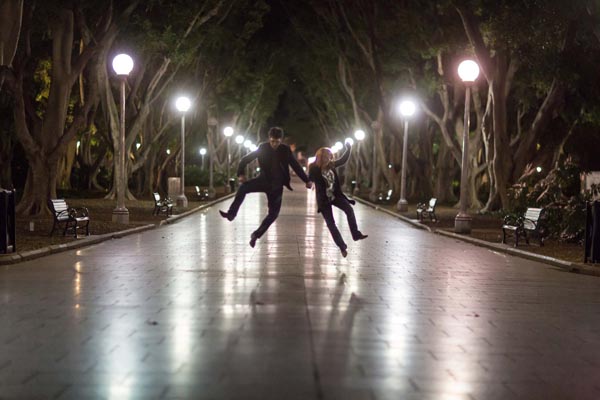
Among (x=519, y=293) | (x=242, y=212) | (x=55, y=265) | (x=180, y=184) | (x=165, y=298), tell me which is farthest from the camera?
(x=180, y=184)

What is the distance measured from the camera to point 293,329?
8.34m

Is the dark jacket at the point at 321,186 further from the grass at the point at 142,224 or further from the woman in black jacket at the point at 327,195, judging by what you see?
the grass at the point at 142,224

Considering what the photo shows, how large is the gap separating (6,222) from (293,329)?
7.71m

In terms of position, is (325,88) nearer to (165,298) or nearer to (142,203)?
(142,203)

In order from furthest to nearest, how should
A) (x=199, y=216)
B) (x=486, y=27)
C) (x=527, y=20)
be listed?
(x=199, y=216), (x=486, y=27), (x=527, y=20)

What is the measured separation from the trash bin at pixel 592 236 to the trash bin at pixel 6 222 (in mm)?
10309

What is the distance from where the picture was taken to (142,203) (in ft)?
120

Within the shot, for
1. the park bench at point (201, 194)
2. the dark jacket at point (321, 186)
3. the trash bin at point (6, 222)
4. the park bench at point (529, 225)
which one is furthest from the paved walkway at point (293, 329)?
the park bench at point (201, 194)

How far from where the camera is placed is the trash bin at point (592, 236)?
48.1ft

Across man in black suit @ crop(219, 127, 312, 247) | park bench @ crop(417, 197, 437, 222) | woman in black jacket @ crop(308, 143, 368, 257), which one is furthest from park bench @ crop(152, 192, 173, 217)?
man in black suit @ crop(219, 127, 312, 247)

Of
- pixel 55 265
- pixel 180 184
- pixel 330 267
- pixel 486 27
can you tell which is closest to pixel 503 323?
pixel 330 267

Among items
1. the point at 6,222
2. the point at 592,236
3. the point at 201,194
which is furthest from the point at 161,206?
the point at 592,236

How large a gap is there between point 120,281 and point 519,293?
18.9 ft

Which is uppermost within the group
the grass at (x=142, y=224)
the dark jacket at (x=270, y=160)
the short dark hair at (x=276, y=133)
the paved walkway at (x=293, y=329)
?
the short dark hair at (x=276, y=133)
